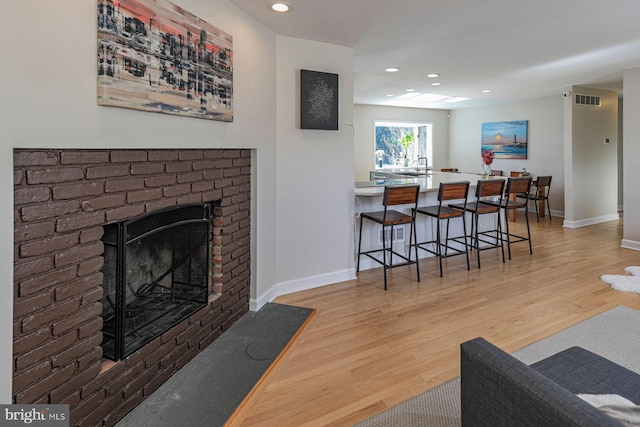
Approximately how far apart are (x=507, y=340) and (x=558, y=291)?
51.9 inches

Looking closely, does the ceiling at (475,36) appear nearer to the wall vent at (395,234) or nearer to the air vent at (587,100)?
the air vent at (587,100)

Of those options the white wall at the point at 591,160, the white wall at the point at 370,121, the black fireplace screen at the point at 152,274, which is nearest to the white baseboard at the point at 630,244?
the white wall at the point at 591,160

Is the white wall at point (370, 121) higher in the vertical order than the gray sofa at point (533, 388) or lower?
higher

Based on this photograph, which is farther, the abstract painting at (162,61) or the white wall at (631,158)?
the white wall at (631,158)

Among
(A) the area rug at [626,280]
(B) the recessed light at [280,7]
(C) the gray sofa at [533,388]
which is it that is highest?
(B) the recessed light at [280,7]

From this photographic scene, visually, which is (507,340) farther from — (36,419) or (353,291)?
(36,419)

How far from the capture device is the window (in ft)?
30.1

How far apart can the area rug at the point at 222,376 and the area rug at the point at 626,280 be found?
2.96 metres

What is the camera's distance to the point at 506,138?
328 inches

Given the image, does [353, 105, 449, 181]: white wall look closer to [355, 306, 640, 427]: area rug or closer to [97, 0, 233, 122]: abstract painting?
[355, 306, 640, 427]: area rug

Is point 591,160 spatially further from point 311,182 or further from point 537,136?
point 311,182

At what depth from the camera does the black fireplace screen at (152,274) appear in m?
1.91

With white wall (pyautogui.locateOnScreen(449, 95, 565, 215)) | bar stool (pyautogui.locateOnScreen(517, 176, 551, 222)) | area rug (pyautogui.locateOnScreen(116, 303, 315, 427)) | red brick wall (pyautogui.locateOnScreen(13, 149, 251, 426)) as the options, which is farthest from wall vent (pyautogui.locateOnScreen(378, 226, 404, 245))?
white wall (pyautogui.locateOnScreen(449, 95, 565, 215))

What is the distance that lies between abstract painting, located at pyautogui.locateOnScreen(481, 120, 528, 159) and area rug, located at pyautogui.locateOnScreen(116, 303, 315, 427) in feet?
22.6
